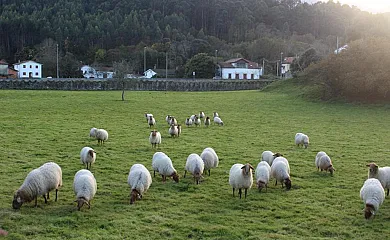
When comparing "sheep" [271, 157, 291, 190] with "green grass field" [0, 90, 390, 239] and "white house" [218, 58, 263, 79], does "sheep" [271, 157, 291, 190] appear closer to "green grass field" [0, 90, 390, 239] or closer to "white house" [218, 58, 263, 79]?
"green grass field" [0, 90, 390, 239]

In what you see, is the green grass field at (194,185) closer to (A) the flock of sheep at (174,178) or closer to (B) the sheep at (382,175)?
(A) the flock of sheep at (174,178)

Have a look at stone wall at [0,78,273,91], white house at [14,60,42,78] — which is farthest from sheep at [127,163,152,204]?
white house at [14,60,42,78]

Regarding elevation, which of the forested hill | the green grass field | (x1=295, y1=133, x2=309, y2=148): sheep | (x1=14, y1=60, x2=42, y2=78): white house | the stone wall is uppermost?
the forested hill

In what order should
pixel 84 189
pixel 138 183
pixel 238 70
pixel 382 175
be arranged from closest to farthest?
1. pixel 84 189
2. pixel 138 183
3. pixel 382 175
4. pixel 238 70

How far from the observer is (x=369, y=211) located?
36.4 ft

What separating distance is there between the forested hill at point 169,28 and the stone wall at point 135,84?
31687 millimetres

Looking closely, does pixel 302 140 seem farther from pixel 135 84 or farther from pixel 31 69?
pixel 31 69

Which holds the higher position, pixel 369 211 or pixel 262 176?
pixel 262 176

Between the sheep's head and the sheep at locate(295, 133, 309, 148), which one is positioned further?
the sheep at locate(295, 133, 309, 148)

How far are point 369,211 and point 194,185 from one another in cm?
564

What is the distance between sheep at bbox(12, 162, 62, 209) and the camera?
11.3 m

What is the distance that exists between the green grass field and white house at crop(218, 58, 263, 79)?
240 feet

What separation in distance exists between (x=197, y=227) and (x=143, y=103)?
37369 mm

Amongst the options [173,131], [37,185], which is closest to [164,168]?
[37,185]
